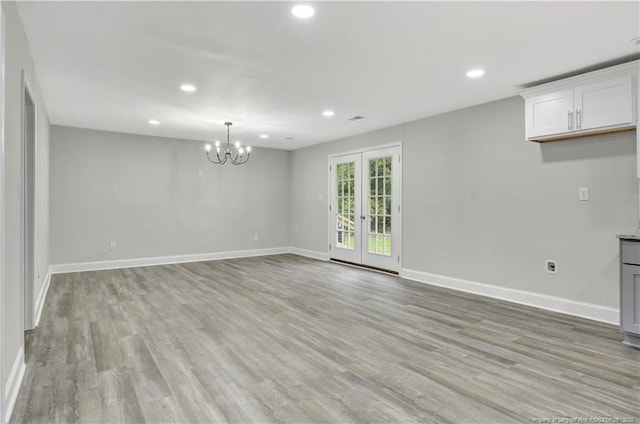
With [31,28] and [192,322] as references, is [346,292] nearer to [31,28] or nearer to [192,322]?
[192,322]

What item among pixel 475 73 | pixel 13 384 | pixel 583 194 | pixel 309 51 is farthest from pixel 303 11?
pixel 583 194

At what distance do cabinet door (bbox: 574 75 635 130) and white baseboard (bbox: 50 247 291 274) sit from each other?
623 centimetres

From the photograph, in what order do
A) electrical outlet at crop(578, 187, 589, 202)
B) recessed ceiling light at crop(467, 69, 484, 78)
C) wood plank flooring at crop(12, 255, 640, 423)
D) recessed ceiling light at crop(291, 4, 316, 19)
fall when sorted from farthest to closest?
electrical outlet at crop(578, 187, 589, 202), recessed ceiling light at crop(467, 69, 484, 78), recessed ceiling light at crop(291, 4, 316, 19), wood plank flooring at crop(12, 255, 640, 423)

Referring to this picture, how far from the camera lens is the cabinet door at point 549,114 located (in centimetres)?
353

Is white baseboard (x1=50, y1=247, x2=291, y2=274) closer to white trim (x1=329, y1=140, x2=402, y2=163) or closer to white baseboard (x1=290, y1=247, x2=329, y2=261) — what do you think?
white baseboard (x1=290, y1=247, x2=329, y2=261)

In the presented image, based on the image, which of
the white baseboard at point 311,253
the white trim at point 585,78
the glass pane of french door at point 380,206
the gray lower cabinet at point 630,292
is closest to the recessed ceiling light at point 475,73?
the white trim at point 585,78

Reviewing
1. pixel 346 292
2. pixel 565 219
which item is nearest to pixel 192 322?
pixel 346 292

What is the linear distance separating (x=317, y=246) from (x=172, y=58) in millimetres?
5136

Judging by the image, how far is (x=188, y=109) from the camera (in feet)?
15.7

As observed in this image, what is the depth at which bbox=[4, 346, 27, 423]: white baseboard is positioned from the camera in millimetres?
1904

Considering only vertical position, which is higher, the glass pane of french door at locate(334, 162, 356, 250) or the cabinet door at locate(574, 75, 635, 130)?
the cabinet door at locate(574, 75, 635, 130)

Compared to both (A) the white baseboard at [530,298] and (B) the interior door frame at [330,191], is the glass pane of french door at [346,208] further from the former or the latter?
(A) the white baseboard at [530,298]

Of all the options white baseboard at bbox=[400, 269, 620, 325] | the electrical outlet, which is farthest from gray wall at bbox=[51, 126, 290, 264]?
the electrical outlet

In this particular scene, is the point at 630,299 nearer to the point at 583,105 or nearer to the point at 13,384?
the point at 583,105
